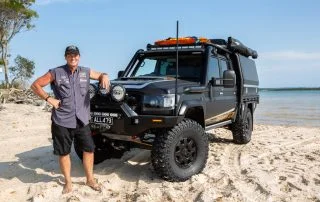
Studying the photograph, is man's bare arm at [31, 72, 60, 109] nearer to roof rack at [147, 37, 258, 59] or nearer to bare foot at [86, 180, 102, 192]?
bare foot at [86, 180, 102, 192]

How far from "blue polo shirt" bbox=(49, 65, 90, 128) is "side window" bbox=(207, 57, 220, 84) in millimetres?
2192

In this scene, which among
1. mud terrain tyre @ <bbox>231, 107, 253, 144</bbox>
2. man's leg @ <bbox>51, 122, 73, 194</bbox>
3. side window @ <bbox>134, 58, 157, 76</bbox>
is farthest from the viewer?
mud terrain tyre @ <bbox>231, 107, 253, 144</bbox>

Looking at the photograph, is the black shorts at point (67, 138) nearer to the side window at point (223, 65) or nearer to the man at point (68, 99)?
the man at point (68, 99)

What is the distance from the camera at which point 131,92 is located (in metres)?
5.09

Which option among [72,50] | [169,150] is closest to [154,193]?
[169,150]

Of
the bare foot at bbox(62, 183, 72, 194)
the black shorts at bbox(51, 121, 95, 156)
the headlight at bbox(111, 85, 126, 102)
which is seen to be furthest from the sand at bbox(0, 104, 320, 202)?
the headlight at bbox(111, 85, 126, 102)

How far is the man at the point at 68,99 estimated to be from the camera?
4480mm

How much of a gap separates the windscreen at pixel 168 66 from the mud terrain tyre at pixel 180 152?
1061 mm

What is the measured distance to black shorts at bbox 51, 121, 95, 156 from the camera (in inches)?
179

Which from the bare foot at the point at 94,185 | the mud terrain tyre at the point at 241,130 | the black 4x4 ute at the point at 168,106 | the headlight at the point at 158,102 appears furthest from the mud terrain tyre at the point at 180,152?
the mud terrain tyre at the point at 241,130

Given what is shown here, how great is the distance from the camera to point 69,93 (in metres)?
4.52

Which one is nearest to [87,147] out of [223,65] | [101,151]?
[101,151]

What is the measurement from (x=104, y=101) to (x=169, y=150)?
106 cm

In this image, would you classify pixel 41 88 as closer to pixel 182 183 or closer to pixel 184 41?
pixel 182 183
